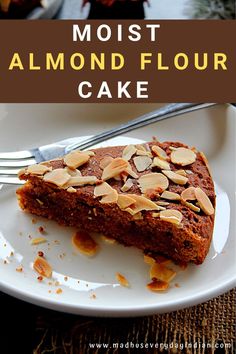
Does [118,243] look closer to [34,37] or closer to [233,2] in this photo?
[34,37]

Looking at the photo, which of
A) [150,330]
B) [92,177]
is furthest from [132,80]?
[150,330]

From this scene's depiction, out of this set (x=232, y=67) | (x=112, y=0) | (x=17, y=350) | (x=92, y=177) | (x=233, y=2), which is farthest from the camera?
(x=233, y=2)

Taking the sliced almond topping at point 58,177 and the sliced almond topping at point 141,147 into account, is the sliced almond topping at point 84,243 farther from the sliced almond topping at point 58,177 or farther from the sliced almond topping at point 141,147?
the sliced almond topping at point 141,147

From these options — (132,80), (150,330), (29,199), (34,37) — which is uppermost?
(34,37)

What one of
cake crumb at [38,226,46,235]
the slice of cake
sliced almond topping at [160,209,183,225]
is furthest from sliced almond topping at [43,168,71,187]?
sliced almond topping at [160,209,183,225]

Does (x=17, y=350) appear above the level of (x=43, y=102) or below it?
below

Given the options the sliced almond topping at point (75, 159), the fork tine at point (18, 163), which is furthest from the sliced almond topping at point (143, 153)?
the fork tine at point (18, 163)
